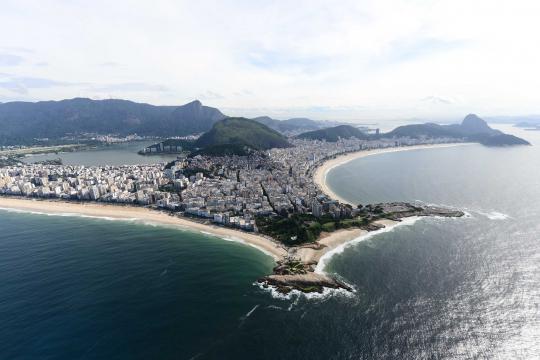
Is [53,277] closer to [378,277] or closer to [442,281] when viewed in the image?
[378,277]

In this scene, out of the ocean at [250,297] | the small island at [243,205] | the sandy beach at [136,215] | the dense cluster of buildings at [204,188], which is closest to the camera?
the ocean at [250,297]

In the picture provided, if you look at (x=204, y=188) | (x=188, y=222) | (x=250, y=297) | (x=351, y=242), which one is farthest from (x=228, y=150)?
(x=250, y=297)

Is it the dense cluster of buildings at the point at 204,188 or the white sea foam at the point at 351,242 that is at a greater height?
the dense cluster of buildings at the point at 204,188

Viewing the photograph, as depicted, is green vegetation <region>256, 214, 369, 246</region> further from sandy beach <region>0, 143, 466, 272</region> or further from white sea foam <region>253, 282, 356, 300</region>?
white sea foam <region>253, 282, 356, 300</region>

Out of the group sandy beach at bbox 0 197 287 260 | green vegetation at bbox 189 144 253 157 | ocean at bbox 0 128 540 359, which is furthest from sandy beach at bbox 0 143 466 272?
green vegetation at bbox 189 144 253 157

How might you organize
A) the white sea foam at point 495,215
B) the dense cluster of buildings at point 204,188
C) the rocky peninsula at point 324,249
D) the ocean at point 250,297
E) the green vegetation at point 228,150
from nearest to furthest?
the ocean at point 250,297
the rocky peninsula at point 324,249
the white sea foam at point 495,215
the dense cluster of buildings at point 204,188
the green vegetation at point 228,150

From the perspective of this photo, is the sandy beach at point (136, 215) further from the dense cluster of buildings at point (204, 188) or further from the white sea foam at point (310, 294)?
the white sea foam at point (310, 294)

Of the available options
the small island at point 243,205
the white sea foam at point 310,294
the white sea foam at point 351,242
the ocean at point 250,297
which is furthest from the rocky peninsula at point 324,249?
the ocean at point 250,297

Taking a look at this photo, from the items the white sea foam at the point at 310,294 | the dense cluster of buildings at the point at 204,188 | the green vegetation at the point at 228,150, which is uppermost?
the green vegetation at the point at 228,150
